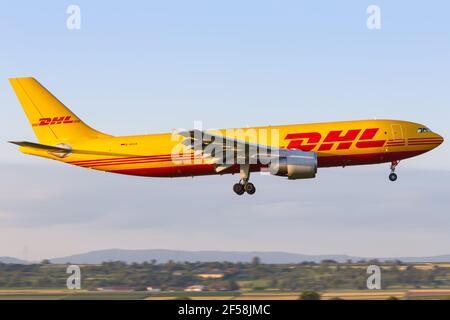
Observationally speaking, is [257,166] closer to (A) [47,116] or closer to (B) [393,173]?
(B) [393,173]

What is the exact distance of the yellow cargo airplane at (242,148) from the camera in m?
54.1

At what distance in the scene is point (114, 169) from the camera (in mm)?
58469

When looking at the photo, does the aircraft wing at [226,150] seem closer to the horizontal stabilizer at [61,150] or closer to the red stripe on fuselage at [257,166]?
the red stripe on fuselage at [257,166]

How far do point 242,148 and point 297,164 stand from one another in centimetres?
405

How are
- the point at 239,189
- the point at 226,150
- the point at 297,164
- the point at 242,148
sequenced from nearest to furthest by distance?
the point at 297,164
the point at 242,148
the point at 226,150
the point at 239,189

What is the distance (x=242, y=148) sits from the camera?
54.4 metres

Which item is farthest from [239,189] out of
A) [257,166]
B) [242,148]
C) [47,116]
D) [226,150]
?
[47,116]

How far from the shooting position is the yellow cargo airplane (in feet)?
177

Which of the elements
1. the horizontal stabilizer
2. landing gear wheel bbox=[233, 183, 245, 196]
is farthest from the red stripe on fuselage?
the horizontal stabilizer

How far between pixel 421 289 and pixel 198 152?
30.9 m

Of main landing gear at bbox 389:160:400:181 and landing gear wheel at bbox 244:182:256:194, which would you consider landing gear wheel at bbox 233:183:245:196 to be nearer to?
landing gear wheel at bbox 244:182:256:194
